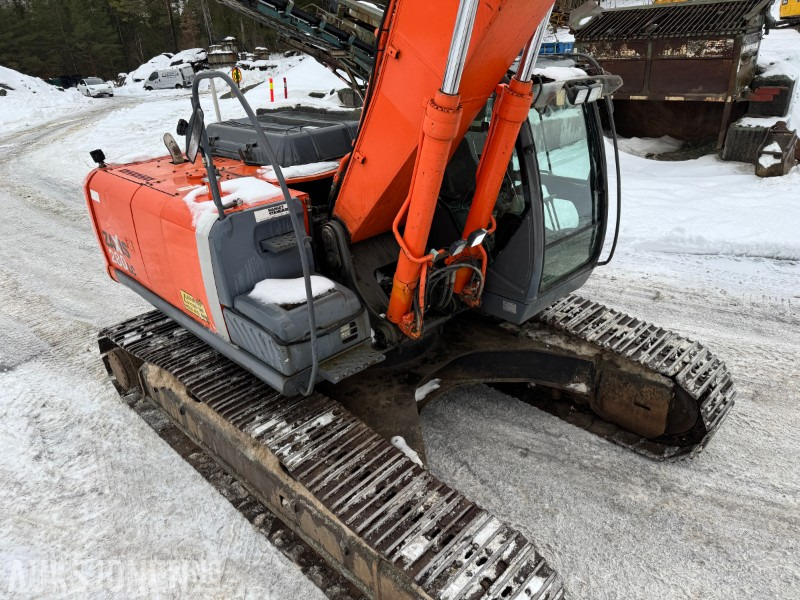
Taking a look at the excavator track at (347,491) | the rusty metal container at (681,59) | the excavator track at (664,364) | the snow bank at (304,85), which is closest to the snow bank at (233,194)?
the excavator track at (347,491)

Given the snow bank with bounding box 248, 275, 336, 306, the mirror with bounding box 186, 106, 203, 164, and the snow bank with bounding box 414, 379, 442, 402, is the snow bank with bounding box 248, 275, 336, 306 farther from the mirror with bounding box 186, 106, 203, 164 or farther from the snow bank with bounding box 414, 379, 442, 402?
the snow bank with bounding box 414, 379, 442, 402

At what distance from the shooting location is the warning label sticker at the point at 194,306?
10.8 ft

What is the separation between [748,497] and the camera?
125 inches

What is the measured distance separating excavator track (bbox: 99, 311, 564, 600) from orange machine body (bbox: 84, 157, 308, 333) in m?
0.41

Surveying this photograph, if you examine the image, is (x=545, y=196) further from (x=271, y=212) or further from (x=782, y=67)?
(x=782, y=67)

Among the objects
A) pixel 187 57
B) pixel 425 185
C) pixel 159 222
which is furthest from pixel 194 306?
pixel 187 57

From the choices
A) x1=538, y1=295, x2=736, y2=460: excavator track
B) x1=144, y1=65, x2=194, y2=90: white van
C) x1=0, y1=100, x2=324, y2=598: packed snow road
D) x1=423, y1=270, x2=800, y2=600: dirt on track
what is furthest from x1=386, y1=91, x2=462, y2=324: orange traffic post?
x1=144, y1=65, x2=194, y2=90: white van

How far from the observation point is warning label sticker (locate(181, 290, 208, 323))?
10.8 ft

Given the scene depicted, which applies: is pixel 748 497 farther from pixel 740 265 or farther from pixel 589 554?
pixel 740 265

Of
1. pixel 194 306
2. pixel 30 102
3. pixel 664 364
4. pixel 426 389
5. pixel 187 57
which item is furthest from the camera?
pixel 187 57

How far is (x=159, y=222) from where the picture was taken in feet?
10.8

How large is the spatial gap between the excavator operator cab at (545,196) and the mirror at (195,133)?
1.35m

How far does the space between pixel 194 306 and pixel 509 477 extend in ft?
6.52

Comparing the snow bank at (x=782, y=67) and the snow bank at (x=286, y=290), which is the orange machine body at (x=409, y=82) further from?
the snow bank at (x=782, y=67)
